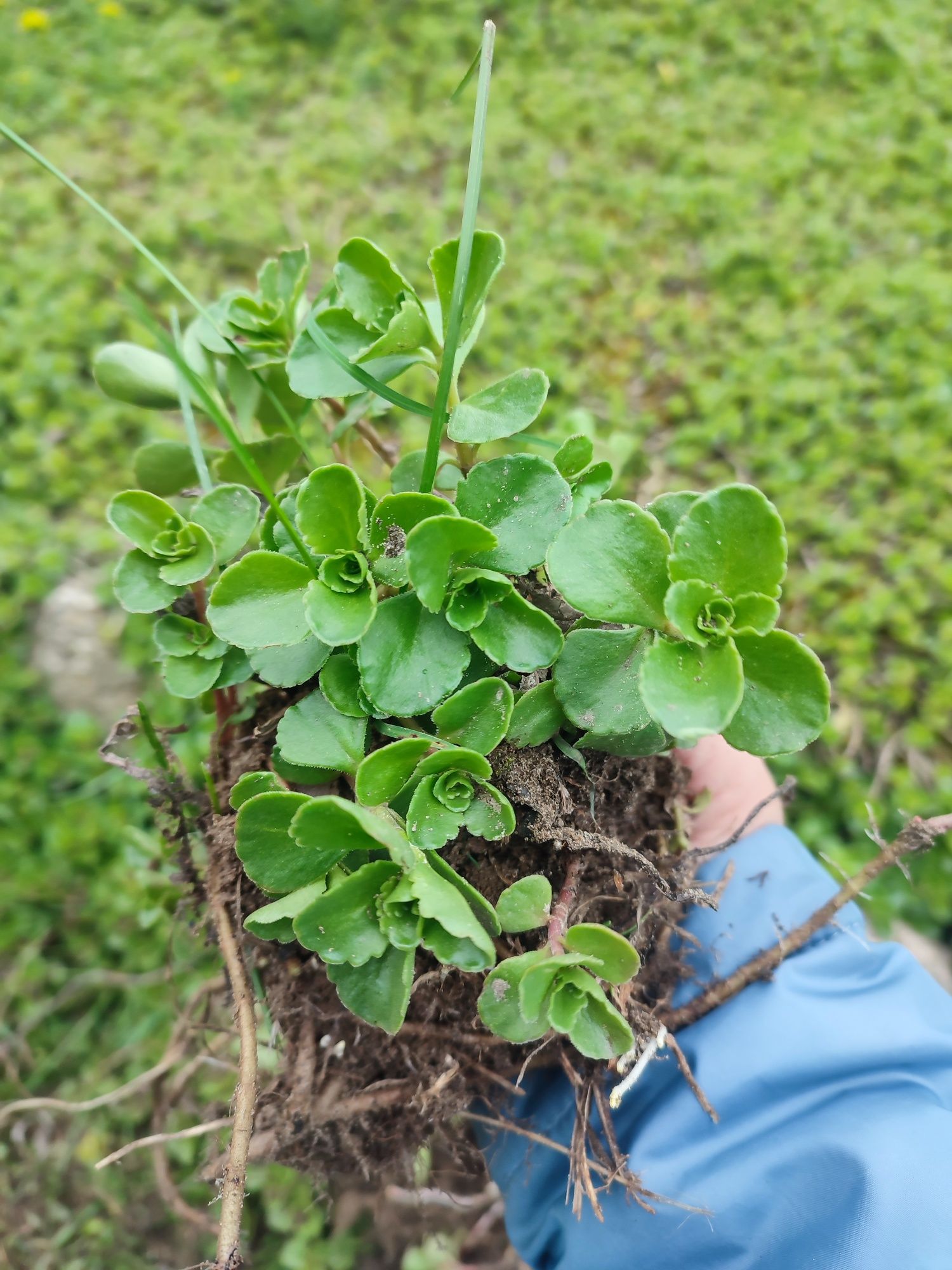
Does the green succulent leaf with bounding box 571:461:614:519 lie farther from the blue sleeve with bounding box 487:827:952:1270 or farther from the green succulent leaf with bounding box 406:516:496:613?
the blue sleeve with bounding box 487:827:952:1270

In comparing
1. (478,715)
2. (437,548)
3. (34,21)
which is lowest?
(34,21)

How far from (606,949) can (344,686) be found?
0.35m

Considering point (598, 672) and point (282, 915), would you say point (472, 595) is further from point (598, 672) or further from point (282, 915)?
point (282, 915)

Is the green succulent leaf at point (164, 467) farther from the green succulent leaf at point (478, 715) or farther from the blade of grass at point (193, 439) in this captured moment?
the green succulent leaf at point (478, 715)

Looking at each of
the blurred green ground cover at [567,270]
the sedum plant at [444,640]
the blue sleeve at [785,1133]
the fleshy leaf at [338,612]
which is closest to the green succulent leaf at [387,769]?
the sedum plant at [444,640]

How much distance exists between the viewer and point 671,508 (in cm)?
77

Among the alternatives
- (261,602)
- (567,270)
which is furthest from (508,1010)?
(567,270)

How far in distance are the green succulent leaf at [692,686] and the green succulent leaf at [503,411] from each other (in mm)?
251

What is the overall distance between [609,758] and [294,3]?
3.15 m

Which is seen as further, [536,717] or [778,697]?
[536,717]

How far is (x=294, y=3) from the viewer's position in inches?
111

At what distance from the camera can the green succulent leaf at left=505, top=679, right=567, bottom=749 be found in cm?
79

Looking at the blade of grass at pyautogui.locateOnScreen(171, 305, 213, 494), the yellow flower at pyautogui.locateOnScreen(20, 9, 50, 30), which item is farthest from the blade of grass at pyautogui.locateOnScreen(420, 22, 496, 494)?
the yellow flower at pyautogui.locateOnScreen(20, 9, 50, 30)

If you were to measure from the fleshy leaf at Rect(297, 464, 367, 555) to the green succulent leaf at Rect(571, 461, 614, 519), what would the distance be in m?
0.23
